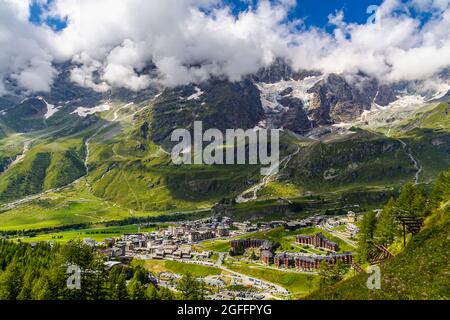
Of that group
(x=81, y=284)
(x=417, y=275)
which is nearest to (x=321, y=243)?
(x=81, y=284)

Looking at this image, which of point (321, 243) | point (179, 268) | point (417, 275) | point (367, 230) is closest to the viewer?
point (417, 275)

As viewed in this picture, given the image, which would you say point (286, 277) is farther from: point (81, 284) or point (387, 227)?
point (81, 284)

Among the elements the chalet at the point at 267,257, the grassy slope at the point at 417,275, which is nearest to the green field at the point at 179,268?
the chalet at the point at 267,257

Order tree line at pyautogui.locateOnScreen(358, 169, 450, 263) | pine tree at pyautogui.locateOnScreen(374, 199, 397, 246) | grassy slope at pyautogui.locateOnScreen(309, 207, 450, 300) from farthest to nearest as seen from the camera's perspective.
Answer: pine tree at pyautogui.locateOnScreen(374, 199, 397, 246)
tree line at pyautogui.locateOnScreen(358, 169, 450, 263)
grassy slope at pyautogui.locateOnScreen(309, 207, 450, 300)

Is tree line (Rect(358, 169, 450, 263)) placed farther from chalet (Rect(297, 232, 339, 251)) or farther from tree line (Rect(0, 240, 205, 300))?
chalet (Rect(297, 232, 339, 251))

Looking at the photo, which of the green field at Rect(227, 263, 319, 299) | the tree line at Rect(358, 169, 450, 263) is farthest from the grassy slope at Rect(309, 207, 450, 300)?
the green field at Rect(227, 263, 319, 299)

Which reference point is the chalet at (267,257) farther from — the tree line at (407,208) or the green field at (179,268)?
the tree line at (407,208)
